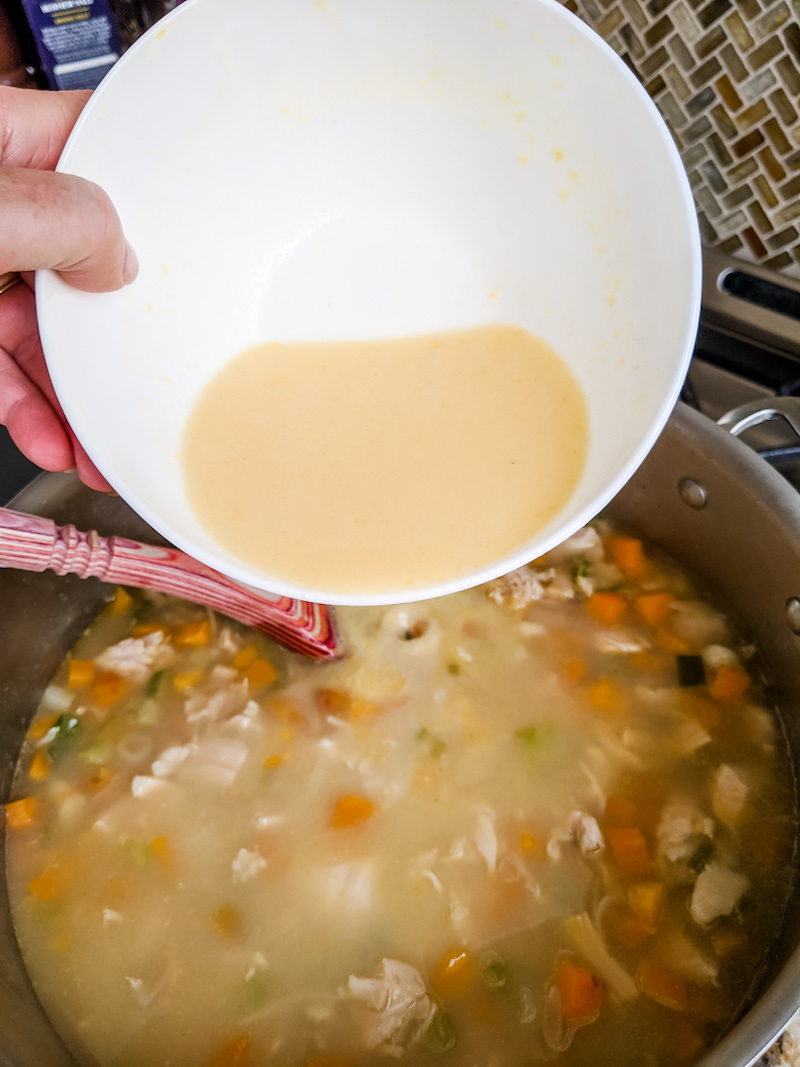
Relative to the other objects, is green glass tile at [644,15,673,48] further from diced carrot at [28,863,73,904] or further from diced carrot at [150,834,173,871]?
diced carrot at [28,863,73,904]

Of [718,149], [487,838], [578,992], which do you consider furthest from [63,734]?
[718,149]

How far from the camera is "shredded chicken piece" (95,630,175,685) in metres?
1.75

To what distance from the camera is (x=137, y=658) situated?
1.76 m

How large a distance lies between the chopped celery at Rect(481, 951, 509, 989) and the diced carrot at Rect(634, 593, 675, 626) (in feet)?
2.55

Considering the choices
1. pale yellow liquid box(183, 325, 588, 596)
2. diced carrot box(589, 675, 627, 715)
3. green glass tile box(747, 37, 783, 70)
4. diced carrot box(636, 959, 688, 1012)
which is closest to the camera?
pale yellow liquid box(183, 325, 588, 596)

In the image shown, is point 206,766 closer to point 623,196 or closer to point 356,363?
point 356,363

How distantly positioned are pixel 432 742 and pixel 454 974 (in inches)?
16.7

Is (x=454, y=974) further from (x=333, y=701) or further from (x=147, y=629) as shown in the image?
(x=147, y=629)

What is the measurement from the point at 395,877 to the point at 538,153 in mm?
1292

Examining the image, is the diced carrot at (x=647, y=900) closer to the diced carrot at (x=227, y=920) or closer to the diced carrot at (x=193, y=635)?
the diced carrot at (x=227, y=920)

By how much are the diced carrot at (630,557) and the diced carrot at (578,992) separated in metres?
0.86

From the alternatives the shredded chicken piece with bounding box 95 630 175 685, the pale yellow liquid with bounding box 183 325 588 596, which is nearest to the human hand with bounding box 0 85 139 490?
the pale yellow liquid with bounding box 183 325 588 596

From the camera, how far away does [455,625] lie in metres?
1.78

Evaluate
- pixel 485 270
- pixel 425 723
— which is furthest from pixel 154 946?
pixel 485 270
